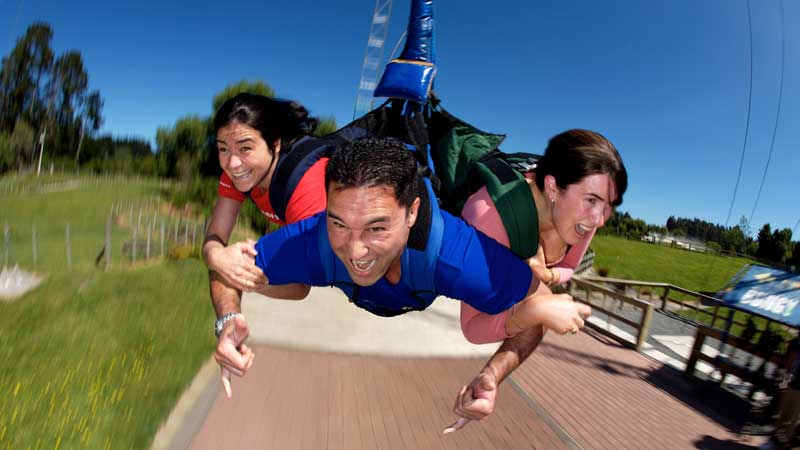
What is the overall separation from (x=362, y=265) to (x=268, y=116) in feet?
2.09

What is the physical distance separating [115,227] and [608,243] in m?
26.6

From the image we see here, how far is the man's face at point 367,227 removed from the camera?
3.30 ft

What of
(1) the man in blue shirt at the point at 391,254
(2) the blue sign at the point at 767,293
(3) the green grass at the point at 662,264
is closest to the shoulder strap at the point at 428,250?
(1) the man in blue shirt at the point at 391,254

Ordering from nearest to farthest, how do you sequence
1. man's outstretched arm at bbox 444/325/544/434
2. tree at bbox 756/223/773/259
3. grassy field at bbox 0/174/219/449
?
man's outstretched arm at bbox 444/325/544/434 < grassy field at bbox 0/174/219/449 < tree at bbox 756/223/773/259

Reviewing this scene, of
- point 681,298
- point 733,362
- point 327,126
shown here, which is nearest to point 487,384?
point 733,362

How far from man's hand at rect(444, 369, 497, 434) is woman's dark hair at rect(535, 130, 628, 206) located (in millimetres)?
561

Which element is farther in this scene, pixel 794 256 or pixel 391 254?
pixel 794 256

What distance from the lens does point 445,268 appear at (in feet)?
3.62

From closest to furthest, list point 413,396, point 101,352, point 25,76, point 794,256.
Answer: point 101,352 < point 413,396 < point 794,256 < point 25,76

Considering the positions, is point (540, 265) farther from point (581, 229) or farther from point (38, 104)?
point (38, 104)

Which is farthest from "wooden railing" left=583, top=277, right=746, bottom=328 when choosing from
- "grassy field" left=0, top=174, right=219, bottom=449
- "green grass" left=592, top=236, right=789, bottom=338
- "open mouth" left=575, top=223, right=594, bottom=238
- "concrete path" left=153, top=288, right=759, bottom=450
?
"grassy field" left=0, top=174, right=219, bottom=449

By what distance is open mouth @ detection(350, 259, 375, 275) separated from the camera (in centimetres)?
111

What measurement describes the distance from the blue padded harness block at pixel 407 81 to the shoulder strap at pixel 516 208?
461 mm

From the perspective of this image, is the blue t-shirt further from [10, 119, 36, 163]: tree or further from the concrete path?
[10, 119, 36, 163]: tree
